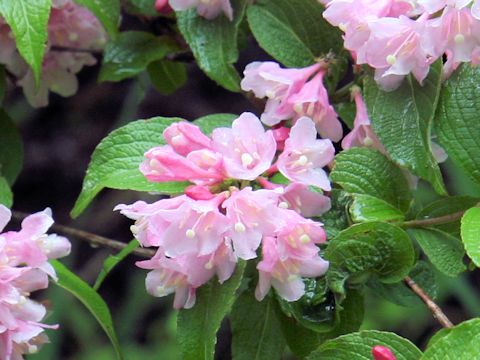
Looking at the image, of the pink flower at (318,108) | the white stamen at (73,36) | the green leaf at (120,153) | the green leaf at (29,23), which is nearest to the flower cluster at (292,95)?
the pink flower at (318,108)

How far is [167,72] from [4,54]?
0.26m

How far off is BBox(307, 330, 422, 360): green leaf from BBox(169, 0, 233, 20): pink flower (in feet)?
1.37

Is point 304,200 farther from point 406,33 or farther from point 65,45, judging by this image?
point 65,45

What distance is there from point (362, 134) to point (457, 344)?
0.29m

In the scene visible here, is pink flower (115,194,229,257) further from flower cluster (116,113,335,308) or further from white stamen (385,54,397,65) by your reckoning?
white stamen (385,54,397,65)

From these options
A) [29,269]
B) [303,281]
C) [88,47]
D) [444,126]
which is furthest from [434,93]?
[88,47]

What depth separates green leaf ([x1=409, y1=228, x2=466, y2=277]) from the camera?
954 millimetres

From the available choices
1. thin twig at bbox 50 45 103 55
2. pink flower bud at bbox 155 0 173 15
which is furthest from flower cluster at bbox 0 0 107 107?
pink flower bud at bbox 155 0 173 15

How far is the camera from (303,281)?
3.18 feet

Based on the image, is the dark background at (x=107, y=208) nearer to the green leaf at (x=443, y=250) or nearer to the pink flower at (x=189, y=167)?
the green leaf at (x=443, y=250)

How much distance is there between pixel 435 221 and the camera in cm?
98

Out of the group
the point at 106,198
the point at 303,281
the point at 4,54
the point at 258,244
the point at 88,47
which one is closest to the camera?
the point at 258,244

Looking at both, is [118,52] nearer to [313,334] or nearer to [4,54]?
[4,54]

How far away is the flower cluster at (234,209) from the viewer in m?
0.86
